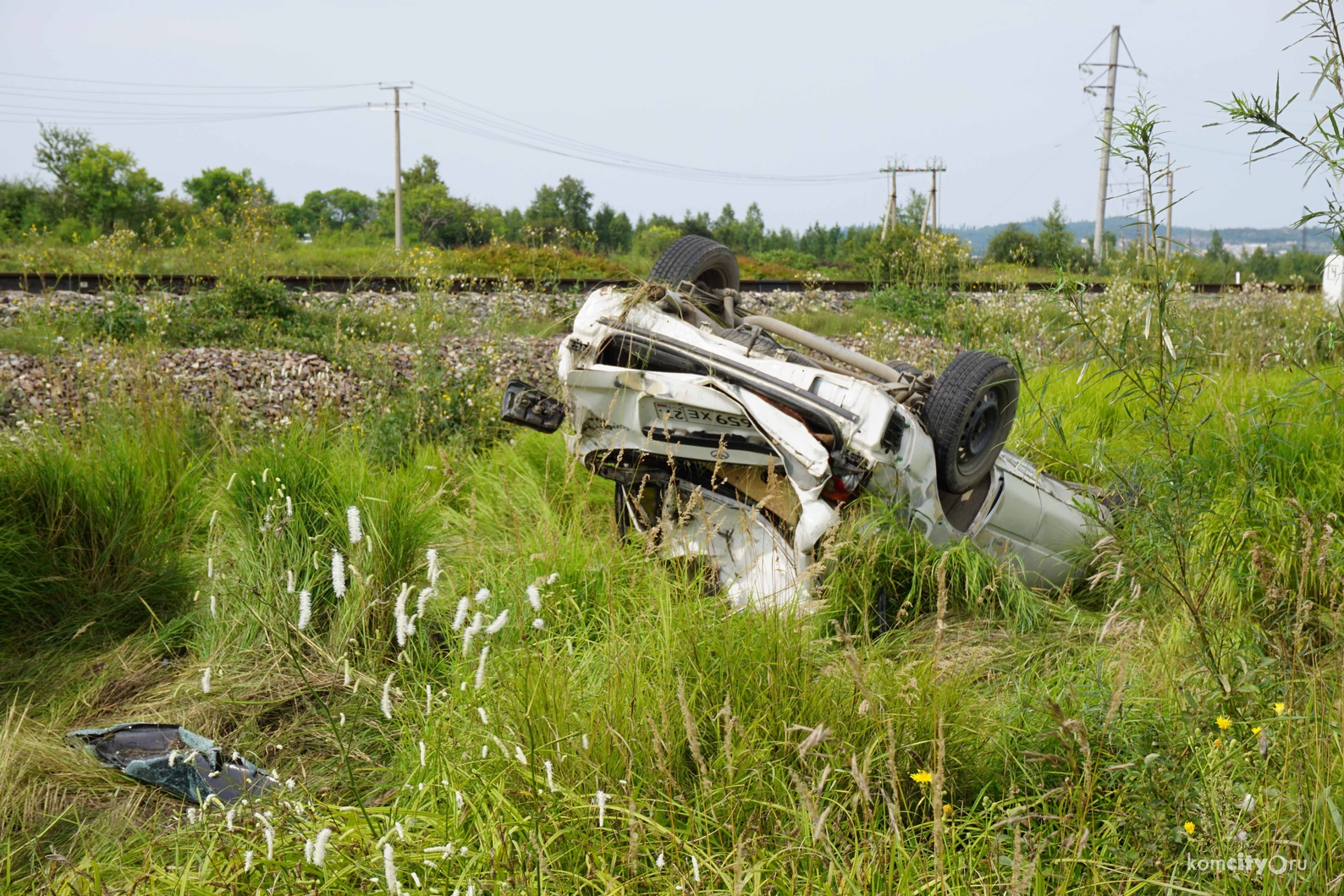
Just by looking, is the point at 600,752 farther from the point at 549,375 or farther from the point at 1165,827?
the point at 549,375

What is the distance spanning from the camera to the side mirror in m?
4.21

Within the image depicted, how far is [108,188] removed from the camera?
114ft

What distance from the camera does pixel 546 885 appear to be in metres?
1.97

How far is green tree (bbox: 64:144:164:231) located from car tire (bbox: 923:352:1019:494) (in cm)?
3198

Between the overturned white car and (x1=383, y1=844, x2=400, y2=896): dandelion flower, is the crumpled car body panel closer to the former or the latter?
the overturned white car

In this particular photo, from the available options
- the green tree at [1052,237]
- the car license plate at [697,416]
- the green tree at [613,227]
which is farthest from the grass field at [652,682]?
the green tree at [613,227]

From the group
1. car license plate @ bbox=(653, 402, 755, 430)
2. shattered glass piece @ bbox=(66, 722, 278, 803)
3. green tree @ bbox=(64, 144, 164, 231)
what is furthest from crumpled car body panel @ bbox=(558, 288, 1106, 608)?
green tree @ bbox=(64, 144, 164, 231)

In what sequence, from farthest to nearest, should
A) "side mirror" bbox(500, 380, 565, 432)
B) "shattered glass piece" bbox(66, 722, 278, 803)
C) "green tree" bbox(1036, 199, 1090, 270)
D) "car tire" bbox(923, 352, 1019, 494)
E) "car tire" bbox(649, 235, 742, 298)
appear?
"green tree" bbox(1036, 199, 1090, 270)
"car tire" bbox(649, 235, 742, 298)
"side mirror" bbox(500, 380, 565, 432)
"car tire" bbox(923, 352, 1019, 494)
"shattered glass piece" bbox(66, 722, 278, 803)

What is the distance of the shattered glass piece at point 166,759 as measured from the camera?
9.27ft

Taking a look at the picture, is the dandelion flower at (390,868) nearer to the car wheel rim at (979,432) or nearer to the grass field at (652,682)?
the grass field at (652,682)

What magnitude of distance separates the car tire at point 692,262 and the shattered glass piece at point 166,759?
2.64 metres

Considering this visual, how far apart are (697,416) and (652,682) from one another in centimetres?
154

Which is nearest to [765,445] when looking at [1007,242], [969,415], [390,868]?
[969,415]

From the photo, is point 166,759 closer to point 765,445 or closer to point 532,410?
point 532,410
